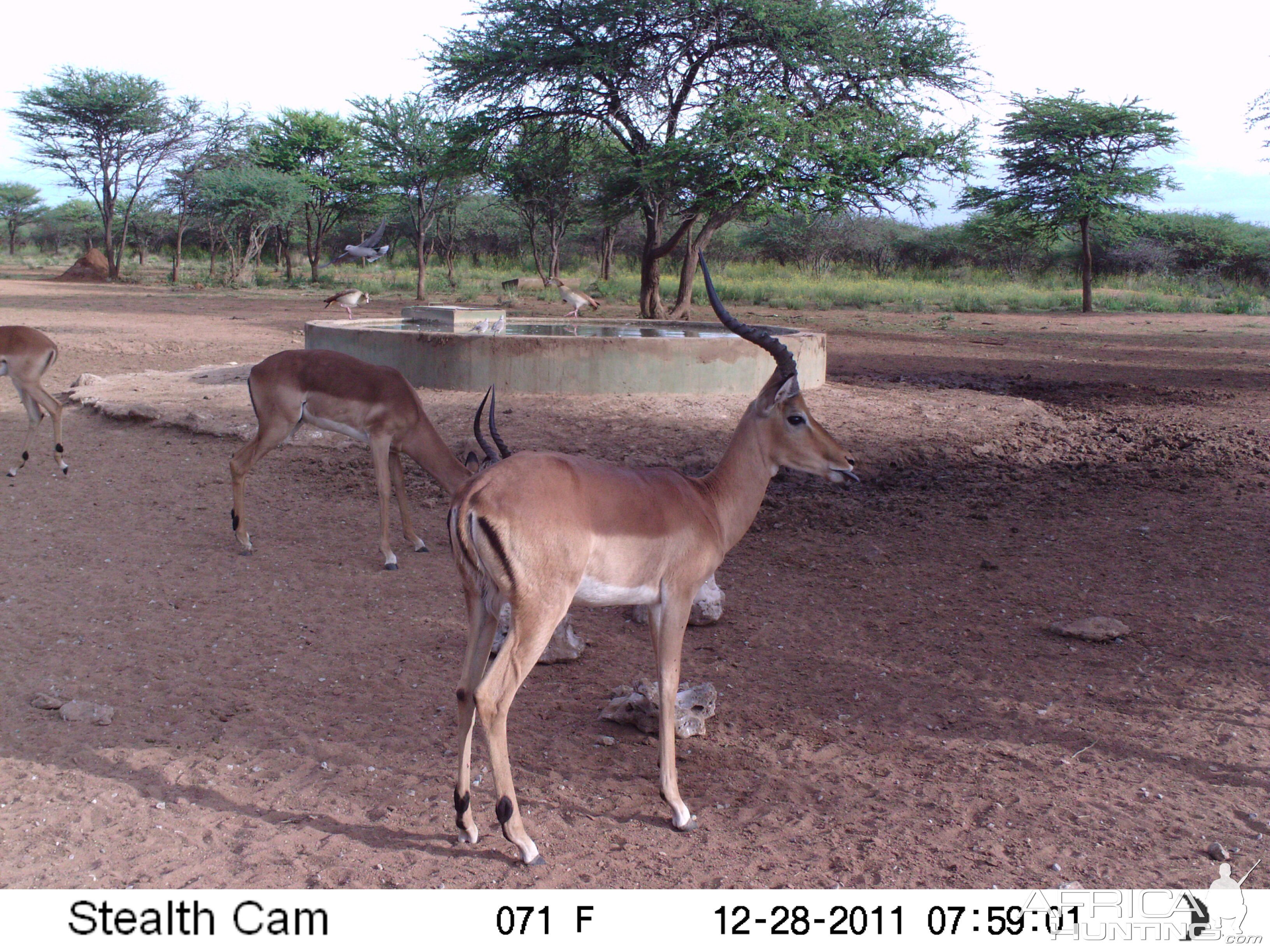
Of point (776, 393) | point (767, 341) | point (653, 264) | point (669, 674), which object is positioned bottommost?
point (669, 674)

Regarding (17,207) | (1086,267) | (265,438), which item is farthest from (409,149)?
(17,207)

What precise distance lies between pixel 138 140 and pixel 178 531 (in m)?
38.8

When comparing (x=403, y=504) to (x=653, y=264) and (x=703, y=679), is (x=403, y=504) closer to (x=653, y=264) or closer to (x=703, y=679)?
(x=703, y=679)

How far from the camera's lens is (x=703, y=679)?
15.7 ft

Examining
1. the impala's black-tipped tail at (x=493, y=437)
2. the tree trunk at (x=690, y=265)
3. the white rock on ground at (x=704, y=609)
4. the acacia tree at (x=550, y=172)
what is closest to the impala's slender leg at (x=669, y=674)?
the impala's black-tipped tail at (x=493, y=437)

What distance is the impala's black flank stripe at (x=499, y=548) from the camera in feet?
10.3

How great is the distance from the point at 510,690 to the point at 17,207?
217 ft

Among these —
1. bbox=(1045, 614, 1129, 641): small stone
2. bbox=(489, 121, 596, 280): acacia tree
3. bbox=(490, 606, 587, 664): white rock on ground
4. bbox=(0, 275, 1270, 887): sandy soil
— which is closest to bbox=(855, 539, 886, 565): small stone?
bbox=(0, 275, 1270, 887): sandy soil

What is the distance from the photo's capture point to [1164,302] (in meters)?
29.0

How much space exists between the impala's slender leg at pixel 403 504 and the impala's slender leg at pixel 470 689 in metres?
3.34

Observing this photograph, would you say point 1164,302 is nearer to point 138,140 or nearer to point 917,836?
point 917,836

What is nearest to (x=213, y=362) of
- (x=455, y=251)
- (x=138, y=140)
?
(x=138, y=140)

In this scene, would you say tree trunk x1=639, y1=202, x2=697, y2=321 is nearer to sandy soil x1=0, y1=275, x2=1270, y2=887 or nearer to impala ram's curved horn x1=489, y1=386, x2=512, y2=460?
sandy soil x1=0, y1=275, x2=1270, y2=887

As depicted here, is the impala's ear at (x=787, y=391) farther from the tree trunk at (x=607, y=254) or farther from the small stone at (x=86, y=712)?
the tree trunk at (x=607, y=254)
